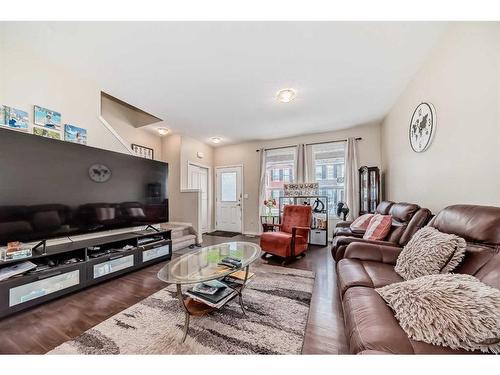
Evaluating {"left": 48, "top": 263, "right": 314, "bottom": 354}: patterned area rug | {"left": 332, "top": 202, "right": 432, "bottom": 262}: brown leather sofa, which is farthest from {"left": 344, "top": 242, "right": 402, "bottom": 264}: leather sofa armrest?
{"left": 48, "top": 263, "right": 314, "bottom": 354}: patterned area rug

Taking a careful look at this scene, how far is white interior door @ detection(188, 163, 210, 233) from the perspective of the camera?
194 inches

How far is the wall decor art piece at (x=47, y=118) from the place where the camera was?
2088 millimetres

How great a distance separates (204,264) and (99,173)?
182 cm

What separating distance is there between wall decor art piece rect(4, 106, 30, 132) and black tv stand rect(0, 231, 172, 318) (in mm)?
1190

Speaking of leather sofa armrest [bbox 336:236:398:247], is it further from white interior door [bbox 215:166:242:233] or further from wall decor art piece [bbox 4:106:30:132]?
white interior door [bbox 215:166:242:233]

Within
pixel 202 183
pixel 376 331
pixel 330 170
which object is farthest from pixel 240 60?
pixel 202 183

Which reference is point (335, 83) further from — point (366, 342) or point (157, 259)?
point (157, 259)

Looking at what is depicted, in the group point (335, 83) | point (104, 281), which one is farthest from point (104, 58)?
point (335, 83)

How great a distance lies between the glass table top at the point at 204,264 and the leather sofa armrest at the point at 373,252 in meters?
0.89

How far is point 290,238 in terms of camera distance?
2836 mm

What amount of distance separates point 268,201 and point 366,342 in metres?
3.89

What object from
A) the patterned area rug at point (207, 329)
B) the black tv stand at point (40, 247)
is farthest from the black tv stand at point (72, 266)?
the patterned area rug at point (207, 329)

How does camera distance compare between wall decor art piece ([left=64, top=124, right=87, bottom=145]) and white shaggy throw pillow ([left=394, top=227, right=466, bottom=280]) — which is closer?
white shaggy throw pillow ([left=394, top=227, right=466, bottom=280])

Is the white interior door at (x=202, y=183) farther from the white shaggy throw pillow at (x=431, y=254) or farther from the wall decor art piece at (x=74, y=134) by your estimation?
the white shaggy throw pillow at (x=431, y=254)
